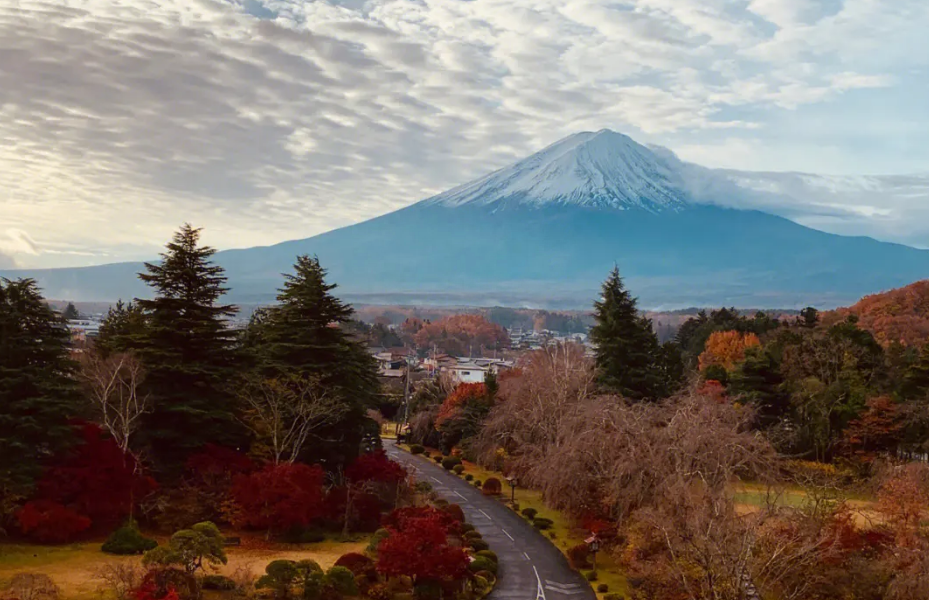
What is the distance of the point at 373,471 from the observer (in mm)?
35469

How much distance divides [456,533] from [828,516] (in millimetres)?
13874

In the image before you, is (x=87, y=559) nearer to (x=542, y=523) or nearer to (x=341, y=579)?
(x=341, y=579)

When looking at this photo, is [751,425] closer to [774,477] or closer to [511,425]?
[511,425]

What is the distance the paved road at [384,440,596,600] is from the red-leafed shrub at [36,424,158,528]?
13892mm

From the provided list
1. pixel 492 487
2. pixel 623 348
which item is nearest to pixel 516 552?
pixel 492 487

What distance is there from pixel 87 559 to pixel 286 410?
944 cm

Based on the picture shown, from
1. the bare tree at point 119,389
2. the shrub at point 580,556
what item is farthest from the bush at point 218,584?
the shrub at point 580,556

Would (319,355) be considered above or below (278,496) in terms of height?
above

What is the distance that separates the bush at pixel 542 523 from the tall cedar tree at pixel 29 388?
1931cm

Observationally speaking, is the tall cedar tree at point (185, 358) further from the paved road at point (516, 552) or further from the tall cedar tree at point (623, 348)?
the tall cedar tree at point (623, 348)

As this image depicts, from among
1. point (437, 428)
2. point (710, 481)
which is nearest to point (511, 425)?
point (437, 428)

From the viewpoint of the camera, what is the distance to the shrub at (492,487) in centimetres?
4262

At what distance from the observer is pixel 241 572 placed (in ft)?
86.6

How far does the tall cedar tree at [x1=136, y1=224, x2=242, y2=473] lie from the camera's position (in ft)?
111
